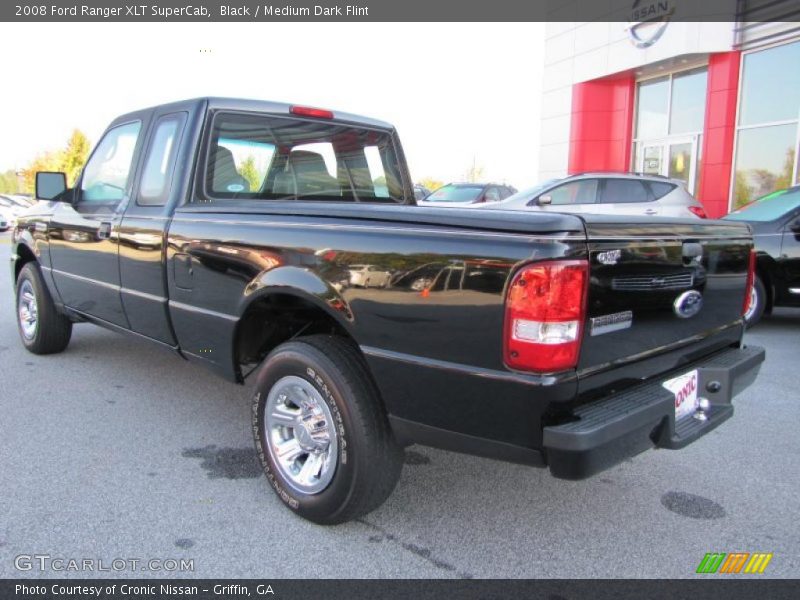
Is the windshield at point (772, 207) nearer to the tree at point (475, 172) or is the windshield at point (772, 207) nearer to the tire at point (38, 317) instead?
the tire at point (38, 317)

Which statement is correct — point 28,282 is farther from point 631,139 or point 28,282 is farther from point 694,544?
point 631,139

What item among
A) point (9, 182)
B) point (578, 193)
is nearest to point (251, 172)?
point (578, 193)

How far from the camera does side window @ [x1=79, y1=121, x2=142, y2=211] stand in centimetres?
404

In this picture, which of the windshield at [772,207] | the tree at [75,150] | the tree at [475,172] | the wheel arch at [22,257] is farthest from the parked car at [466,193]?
the tree at [75,150]

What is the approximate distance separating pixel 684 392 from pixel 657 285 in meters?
0.49

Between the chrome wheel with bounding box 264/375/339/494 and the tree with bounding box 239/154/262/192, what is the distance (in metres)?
1.41

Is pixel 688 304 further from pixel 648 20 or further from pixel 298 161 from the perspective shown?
pixel 648 20

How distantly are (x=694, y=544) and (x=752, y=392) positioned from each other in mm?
2430

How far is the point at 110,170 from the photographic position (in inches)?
170

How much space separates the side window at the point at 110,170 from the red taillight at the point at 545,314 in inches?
115

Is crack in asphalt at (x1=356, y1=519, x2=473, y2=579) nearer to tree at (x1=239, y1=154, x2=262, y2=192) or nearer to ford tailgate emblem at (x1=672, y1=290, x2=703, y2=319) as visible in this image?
ford tailgate emblem at (x1=672, y1=290, x2=703, y2=319)

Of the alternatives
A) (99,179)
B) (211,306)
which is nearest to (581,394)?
(211,306)

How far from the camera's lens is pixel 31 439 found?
3.54 m

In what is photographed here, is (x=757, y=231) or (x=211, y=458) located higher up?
(x=757, y=231)
